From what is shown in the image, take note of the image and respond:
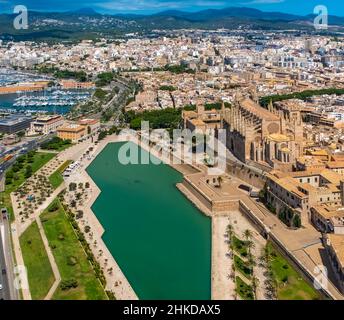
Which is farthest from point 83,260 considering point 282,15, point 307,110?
point 282,15

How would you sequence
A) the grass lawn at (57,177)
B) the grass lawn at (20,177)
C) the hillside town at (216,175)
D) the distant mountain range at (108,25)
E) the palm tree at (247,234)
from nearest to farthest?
1. the hillside town at (216,175)
2. the palm tree at (247,234)
3. the grass lawn at (20,177)
4. the grass lawn at (57,177)
5. the distant mountain range at (108,25)

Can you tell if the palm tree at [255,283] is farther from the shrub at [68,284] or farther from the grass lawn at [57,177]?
the grass lawn at [57,177]

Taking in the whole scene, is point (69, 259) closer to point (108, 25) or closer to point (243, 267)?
point (243, 267)

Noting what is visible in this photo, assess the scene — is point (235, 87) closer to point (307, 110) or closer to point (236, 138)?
point (307, 110)

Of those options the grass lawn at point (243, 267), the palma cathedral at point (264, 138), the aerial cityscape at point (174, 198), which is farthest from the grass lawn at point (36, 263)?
the palma cathedral at point (264, 138)

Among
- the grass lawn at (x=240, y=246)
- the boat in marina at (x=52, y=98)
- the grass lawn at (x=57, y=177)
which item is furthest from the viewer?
the boat in marina at (x=52, y=98)

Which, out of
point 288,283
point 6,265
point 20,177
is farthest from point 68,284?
point 20,177

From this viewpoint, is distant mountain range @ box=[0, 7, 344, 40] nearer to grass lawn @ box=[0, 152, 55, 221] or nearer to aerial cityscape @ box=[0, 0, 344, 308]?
aerial cityscape @ box=[0, 0, 344, 308]
